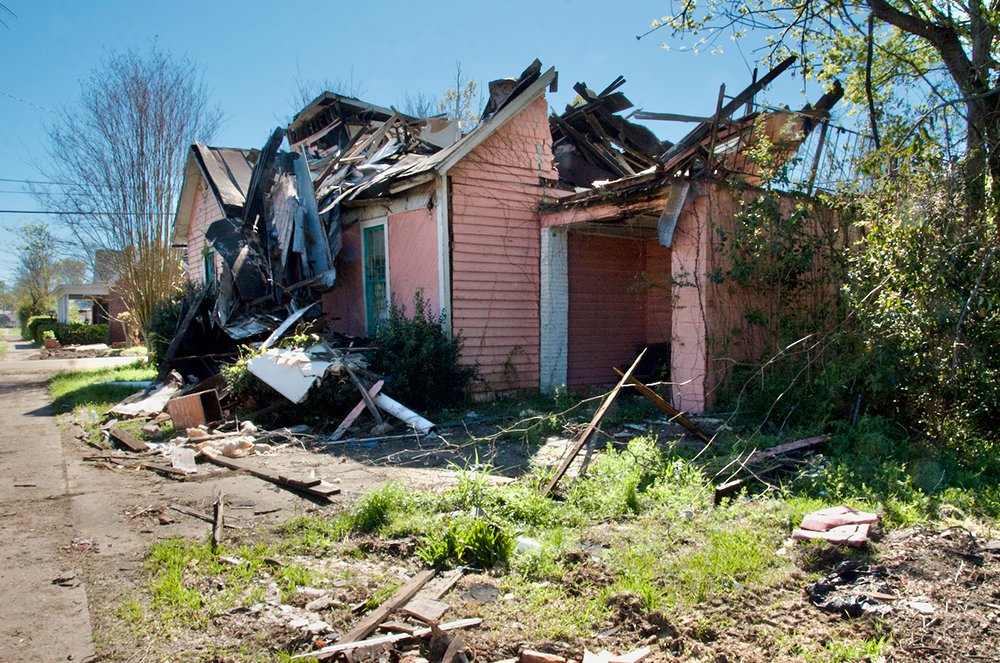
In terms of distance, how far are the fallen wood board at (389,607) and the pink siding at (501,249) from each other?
Answer: 6.44m

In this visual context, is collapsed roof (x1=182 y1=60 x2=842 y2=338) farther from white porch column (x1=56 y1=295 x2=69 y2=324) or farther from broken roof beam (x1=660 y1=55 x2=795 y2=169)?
white porch column (x1=56 y1=295 x2=69 y2=324)

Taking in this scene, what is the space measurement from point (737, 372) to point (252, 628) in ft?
22.1

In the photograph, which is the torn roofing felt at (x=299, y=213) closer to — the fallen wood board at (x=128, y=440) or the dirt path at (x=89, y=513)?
the fallen wood board at (x=128, y=440)

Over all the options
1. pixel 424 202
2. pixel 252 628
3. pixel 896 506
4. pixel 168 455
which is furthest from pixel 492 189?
pixel 252 628

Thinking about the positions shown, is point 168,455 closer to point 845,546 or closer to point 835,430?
point 845,546

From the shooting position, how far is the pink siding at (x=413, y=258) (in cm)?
1013

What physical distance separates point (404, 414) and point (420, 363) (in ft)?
3.21

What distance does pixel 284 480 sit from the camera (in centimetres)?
589

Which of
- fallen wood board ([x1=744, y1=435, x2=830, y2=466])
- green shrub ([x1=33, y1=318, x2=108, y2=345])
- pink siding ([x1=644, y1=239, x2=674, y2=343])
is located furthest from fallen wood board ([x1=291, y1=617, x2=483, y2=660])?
green shrub ([x1=33, y1=318, x2=108, y2=345])

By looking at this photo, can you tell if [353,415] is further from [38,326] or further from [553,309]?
[38,326]

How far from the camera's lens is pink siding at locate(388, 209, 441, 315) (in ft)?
33.2

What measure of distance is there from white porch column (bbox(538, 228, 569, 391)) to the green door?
290cm

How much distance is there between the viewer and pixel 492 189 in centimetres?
1030

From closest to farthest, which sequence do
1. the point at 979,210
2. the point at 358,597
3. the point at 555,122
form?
the point at 358,597 → the point at 979,210 → the point at 555,122
